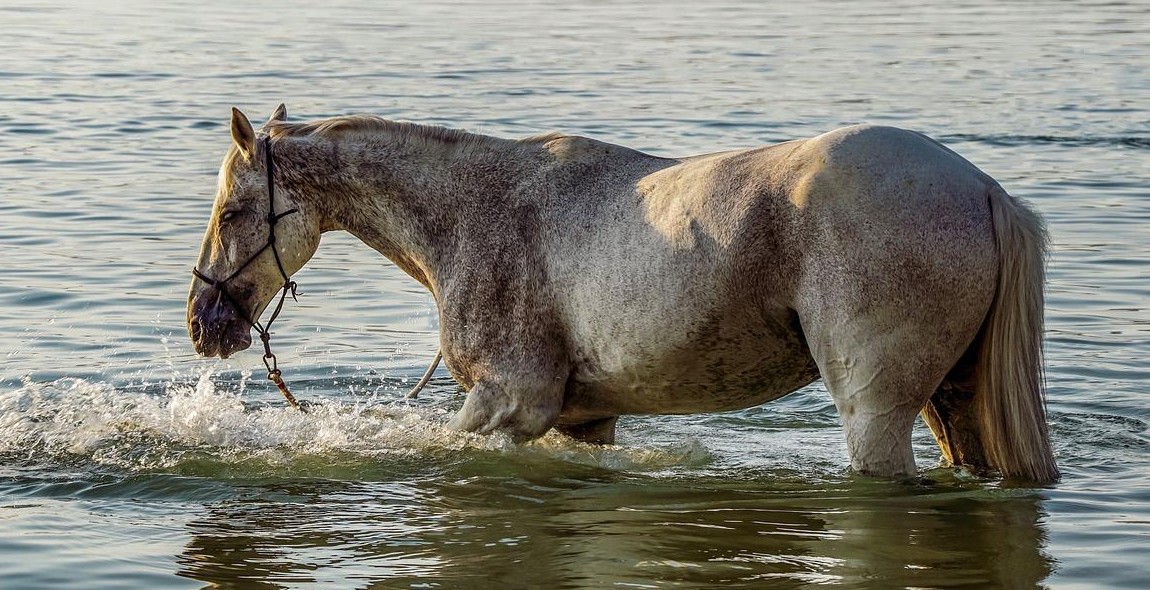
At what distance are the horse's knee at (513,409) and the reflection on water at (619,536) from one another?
0.93ft

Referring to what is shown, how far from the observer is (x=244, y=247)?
6895mm

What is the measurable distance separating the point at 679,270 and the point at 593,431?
4.81 feet

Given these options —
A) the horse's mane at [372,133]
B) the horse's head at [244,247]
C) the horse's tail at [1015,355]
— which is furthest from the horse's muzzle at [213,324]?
the horse's tail at [1015,355]

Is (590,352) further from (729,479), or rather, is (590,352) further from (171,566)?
(171,566)

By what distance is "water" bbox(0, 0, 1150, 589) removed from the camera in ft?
18.9

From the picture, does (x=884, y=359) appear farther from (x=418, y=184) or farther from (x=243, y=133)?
(x=243, y=133)

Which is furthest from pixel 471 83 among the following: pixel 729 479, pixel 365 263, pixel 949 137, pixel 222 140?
pixel 729 479

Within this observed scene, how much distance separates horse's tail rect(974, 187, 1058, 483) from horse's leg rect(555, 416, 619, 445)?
1756mm

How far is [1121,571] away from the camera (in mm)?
5504

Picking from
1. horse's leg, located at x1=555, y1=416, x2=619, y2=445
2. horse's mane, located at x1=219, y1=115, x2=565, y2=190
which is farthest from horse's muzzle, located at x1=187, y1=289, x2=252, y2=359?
horse's leg, located at x1=555, y1=416, x2=619, y2=445

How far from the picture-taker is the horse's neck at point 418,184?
6770mm

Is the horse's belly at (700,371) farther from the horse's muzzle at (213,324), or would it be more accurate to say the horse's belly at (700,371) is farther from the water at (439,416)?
the horse's muzzle at (213,324)

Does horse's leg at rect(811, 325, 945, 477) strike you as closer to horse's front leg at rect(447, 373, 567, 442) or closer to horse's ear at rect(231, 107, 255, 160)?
horse's front leg at rect(447, 373, 567, 442)

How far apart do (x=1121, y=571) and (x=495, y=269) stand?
2.67m
